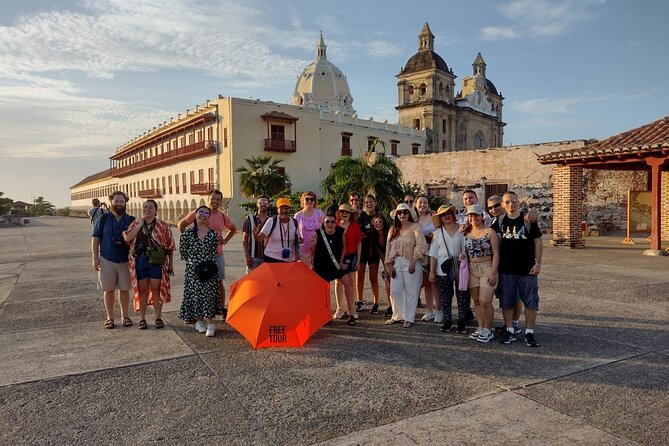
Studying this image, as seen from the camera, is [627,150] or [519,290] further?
[627,150]

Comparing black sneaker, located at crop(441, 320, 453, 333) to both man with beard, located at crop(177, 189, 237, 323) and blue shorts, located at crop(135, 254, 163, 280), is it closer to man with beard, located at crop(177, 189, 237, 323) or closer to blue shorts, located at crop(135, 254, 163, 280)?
man with beard, located at crop(177, 189, 237, 323)

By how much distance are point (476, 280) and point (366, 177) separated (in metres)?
Result: 9.24

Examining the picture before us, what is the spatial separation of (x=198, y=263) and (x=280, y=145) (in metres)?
30.4

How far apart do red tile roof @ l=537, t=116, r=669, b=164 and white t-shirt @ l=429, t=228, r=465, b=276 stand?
9.21 meters

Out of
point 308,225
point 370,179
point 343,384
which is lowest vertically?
point 343,384

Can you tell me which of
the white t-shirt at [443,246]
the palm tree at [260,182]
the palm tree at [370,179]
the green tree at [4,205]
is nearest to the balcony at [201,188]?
the palm tree at [260,182]

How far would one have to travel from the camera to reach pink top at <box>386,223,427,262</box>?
5.78 metres

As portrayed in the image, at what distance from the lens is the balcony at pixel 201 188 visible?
36281 millimetres

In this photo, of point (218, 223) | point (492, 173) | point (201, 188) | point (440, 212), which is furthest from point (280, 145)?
point (440, 212)

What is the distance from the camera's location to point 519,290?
5.10 m

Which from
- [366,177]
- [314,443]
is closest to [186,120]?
[366,177]

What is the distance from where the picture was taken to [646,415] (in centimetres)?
336

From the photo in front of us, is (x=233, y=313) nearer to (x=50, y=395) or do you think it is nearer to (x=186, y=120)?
(x=50, y=395)

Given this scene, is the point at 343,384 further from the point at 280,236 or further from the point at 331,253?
the point at 280,236
